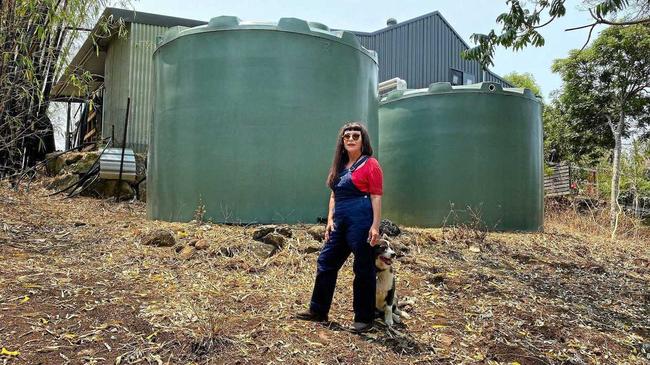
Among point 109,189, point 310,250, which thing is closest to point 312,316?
point 310,250

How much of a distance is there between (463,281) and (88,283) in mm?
2967

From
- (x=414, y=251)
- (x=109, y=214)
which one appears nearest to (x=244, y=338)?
(x=414, y=251)

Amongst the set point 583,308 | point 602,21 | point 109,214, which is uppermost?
point 602,21

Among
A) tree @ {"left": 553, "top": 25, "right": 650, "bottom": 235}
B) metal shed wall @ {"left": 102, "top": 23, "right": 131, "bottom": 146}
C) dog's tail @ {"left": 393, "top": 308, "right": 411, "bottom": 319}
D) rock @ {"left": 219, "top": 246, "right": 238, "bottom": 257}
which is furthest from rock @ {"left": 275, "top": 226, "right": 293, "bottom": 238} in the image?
tree @ {"left": 553, "top": 25, "right": 650, "bottom": 235}

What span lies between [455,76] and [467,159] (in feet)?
39.7

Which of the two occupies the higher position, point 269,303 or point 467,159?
point 467,159

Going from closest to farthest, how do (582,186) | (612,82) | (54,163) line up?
(54,163) → (612,82) → (582,186)

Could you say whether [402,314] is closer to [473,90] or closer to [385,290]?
[385,290]

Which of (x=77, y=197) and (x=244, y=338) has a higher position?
(x=77, y=197)

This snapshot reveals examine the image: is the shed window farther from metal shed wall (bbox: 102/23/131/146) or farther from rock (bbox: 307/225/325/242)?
rock (bbox: 307/225/325/242)

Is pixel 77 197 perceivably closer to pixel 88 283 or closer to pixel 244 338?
pixel 88 283

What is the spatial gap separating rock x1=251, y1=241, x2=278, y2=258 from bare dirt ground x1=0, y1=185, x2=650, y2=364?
0.10 feet

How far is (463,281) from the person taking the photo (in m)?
4.64

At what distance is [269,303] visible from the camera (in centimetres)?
376
